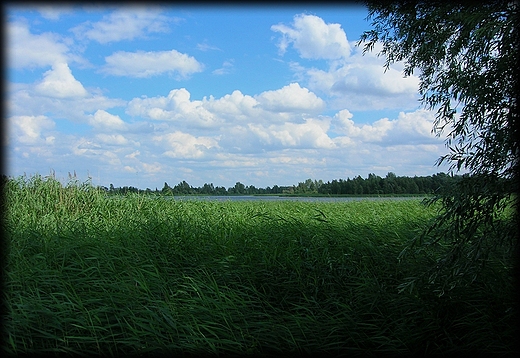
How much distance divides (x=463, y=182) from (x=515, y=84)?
765 mm

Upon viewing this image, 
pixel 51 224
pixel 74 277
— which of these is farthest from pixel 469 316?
pixel 51 224

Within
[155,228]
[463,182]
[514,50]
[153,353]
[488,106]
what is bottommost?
[153,353]

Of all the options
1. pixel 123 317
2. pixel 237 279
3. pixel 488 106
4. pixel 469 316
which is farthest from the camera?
pixel 237 279

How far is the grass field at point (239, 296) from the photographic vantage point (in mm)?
3141

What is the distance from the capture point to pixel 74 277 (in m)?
4.06

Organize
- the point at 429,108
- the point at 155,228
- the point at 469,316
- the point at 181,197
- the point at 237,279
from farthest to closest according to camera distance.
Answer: the point at 181,197 < the point at 155,228 < the point at 237,279 < the point at 429,108 < the point at 469,316

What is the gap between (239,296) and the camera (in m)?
3.87

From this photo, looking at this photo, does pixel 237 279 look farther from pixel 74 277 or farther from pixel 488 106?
pixel 488 106

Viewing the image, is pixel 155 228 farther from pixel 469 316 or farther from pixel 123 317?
pixel 469 316

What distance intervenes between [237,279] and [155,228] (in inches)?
64.8

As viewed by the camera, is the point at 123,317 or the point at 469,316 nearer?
the point at 123,317

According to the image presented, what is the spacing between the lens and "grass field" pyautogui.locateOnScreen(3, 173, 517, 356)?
314 centimetres

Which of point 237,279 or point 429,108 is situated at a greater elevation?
point 429,108

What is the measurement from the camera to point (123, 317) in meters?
3.24
